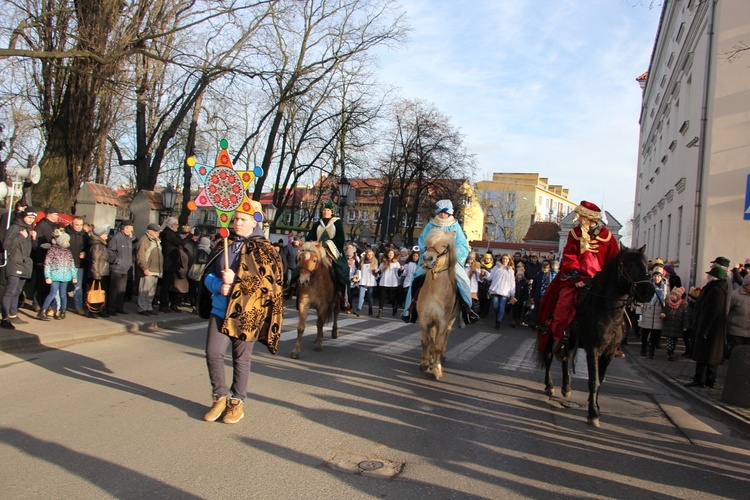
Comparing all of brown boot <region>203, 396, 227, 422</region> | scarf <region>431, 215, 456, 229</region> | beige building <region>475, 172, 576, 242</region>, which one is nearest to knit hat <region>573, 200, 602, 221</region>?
scarf <region>431, 215, 456, 229</region>

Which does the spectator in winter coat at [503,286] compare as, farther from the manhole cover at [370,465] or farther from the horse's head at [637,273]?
the manhole cover at [370,465]

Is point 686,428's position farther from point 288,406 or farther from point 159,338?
point 159,338

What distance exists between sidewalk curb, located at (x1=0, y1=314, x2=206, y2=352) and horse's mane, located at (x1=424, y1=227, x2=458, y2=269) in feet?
19.5

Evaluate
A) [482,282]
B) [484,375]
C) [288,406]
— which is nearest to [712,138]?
[482,282]

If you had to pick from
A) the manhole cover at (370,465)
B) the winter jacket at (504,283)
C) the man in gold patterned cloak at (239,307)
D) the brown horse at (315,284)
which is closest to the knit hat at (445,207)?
the brown horse at (315,284)

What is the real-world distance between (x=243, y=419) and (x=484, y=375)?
4269 millimetres

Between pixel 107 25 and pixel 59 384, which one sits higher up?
pixel 107 25

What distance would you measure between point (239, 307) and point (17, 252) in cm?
614

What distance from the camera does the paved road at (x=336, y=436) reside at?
4.26m

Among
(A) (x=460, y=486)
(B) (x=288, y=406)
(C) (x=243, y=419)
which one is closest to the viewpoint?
(A) (x=460, y=486)

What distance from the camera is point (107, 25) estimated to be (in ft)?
45.4

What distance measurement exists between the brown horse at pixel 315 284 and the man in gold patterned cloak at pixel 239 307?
3365 mm

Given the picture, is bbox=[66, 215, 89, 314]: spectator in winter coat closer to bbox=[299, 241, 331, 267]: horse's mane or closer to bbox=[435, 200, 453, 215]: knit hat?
bbox=[299, 241, 331, 267]: horse's mane

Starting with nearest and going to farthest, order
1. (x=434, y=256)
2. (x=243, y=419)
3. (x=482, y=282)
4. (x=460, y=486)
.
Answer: (x=460, y=486) → (x=243, y=419) → (x=434, y=256) → (x=482, y=282)
